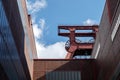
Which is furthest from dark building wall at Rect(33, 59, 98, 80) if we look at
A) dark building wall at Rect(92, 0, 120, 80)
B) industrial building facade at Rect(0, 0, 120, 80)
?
dark building wall at Rect(92, 0, 120, 80)

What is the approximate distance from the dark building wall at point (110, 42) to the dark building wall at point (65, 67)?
353 cm

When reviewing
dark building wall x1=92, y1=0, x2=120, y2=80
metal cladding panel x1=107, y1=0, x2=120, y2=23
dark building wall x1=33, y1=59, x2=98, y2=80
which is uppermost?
metal cladding panel x1=107, y1=0, x2=120, y2=23

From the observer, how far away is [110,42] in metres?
25.5

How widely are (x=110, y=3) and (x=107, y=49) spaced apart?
11.3 ft

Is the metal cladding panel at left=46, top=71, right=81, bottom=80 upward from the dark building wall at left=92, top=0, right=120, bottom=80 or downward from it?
downward

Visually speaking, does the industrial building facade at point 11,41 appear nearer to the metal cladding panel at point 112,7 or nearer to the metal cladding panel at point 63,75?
the metal cladding panel at point 112,7

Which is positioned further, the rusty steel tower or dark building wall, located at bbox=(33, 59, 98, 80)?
the rusty steel tower

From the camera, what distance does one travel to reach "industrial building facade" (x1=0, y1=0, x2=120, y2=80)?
19348 mm

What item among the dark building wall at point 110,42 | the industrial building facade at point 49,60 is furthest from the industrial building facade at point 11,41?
the dark building wall at point 110,42

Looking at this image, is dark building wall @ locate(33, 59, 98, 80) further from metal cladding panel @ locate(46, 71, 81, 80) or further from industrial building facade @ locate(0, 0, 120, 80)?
metal cladding panel @ locate(46, 71, 81, 80)

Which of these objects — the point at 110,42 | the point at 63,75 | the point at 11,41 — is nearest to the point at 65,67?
the point at 63,75

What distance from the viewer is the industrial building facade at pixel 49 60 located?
1935 cm

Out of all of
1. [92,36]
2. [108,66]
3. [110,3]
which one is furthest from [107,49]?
[92,36]

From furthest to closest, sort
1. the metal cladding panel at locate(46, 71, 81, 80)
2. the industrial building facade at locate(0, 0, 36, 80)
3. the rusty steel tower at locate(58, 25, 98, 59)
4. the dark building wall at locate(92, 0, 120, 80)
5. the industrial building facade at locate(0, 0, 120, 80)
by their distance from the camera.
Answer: the rusty steel tower at locate(58, 25, 98, 59)
the metal cladding panel at locate(46, 71, 81, 80)
the dark building wall at locate(92, 0, 120, 80)
the industrial building facade at locate(0, 0, 120, 80)
the industrial building facade at locate(0, 0, 36, 80)
